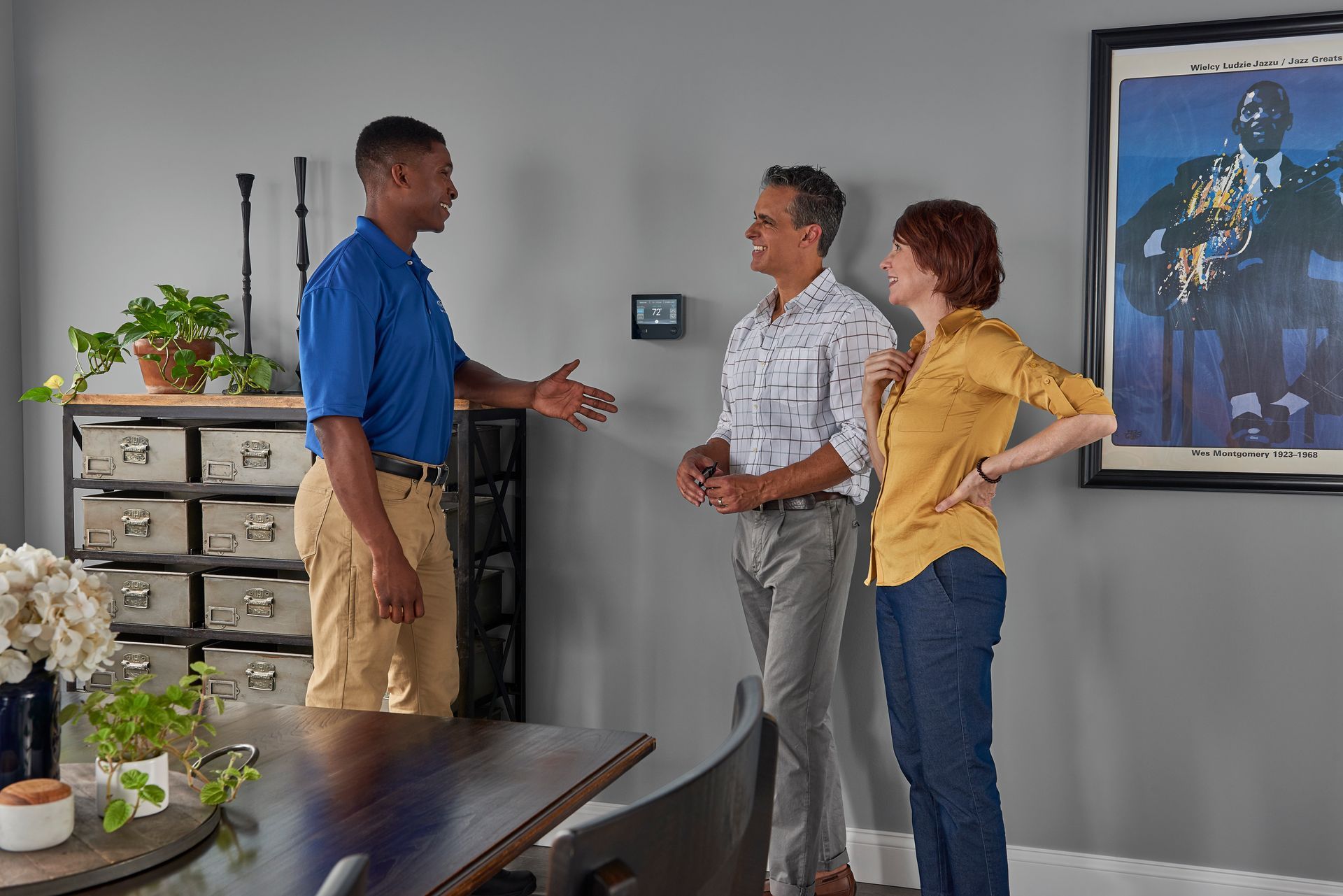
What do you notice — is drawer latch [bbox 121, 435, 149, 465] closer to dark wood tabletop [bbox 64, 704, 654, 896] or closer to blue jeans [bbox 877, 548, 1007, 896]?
dark wood tabletop [bbox 64, 704, 654, 896]

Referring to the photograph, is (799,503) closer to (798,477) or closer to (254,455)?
(798,477)

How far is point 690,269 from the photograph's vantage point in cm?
304

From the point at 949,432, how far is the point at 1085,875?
138 centimetres

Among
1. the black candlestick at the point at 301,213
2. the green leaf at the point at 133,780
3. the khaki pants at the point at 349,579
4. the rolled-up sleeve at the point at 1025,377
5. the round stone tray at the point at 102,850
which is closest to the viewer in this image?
the round stone tray at the point at 102,850

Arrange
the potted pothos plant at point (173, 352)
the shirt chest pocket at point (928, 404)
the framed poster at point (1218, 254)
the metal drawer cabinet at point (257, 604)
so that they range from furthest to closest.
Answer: the potted pothos plant at point (173, 352)
the metal drawer cabinet at point (257, 604)
the framed poster at point (1218, 254)
the shirt chest pocket at point (928, 404)

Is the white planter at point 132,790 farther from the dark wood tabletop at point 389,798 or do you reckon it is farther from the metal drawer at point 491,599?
the metal drawer at point 491,599

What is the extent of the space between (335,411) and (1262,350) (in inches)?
83.3

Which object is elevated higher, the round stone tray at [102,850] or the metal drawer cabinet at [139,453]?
the metal drawer cabinet at [139,453]

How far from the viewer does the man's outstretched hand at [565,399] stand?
273 centimetres

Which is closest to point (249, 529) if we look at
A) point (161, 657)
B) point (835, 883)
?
point (161, 657)

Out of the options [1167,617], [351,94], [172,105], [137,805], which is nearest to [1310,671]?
[1167,617]

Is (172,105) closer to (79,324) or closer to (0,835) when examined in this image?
(79,324)

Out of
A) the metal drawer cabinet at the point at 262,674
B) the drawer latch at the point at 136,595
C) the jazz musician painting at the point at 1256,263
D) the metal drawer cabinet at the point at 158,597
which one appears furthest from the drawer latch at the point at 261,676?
the jazz musician painting at the point at 1256,263

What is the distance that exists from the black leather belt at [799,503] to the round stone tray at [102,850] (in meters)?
1.59
